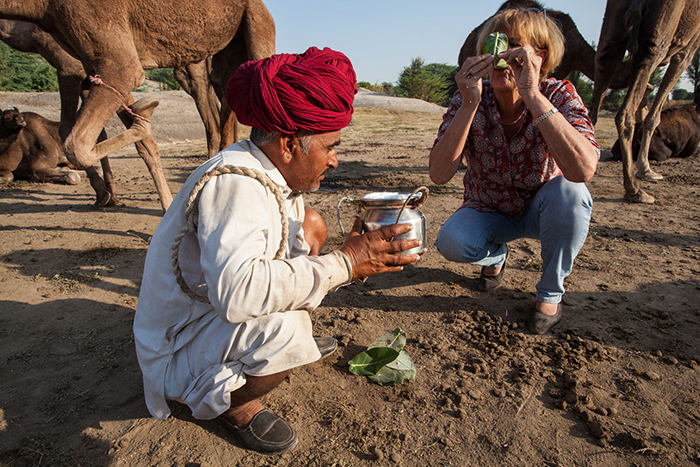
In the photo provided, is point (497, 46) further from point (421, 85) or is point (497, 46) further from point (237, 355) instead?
point (421, 85)

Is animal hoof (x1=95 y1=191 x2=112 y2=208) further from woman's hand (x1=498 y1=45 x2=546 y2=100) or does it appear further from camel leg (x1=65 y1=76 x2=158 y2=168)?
woman's hand (x1=498 y1=45 x2=546 y2=100)

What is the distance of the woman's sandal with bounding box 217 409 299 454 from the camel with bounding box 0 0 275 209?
2.70 metres

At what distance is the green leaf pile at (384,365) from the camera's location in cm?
215

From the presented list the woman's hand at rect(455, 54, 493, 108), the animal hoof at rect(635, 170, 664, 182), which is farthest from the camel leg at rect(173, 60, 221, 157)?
the animal hoof at rect(635, 170, 664, 182)

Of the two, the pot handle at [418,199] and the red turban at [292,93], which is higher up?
the red turban at [292,93]

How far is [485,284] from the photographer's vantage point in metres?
3.06

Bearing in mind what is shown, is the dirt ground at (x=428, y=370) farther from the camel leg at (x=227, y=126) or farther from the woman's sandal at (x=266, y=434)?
the camel leg at (x=227, y=126)

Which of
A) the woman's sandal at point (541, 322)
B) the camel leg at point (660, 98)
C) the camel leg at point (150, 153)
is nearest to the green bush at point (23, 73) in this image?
the camel leg at point (150, 153)

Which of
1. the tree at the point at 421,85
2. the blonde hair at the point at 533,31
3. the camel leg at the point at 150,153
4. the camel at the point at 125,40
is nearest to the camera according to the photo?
the blonde hair at the point at 533,31

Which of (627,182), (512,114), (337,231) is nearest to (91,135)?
(337,231)

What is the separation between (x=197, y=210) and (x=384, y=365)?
1.22m

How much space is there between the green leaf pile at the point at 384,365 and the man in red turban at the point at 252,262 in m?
0.51

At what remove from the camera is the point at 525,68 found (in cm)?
213

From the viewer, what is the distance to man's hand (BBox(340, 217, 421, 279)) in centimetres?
162
